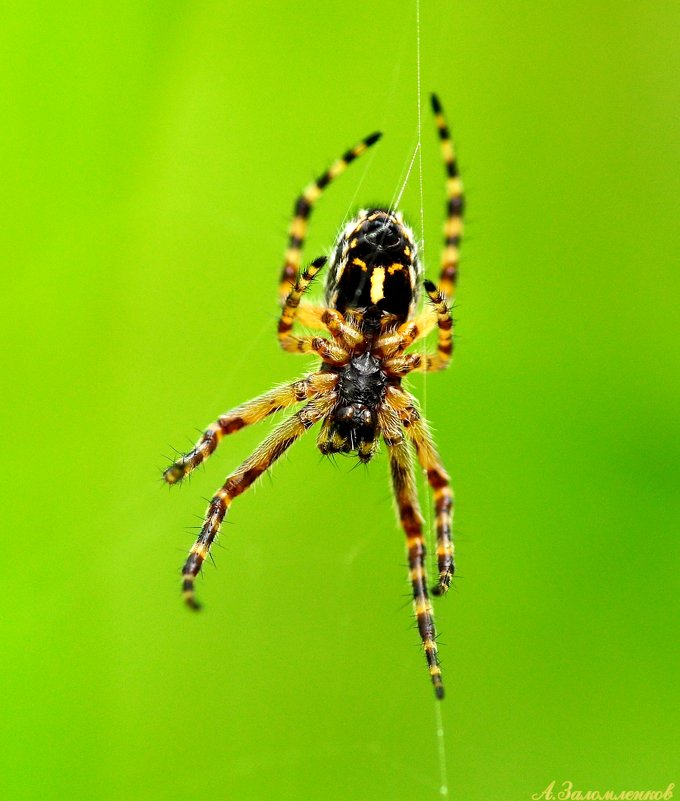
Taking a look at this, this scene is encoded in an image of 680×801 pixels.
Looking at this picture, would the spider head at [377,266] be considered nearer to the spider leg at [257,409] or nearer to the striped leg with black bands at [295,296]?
the striped leg with black bands at [295,296]

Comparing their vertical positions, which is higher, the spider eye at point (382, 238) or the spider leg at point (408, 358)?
the spider eye at point (382, 238)

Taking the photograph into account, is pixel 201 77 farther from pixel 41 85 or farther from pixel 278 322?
pixel 278 322

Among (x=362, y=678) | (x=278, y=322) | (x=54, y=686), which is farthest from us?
(x=362, y=678)

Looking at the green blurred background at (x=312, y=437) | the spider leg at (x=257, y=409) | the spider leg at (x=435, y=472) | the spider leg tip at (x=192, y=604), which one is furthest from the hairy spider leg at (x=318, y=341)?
the green blurred background at (x=312, y=437)

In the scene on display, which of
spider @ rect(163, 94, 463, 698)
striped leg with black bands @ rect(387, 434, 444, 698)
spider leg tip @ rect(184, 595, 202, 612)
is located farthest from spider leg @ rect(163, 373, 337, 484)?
spider leg tip @ rect(184, 595, 202, 612)

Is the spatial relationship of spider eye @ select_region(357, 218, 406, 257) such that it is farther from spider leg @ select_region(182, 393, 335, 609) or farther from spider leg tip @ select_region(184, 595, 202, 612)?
spider leg tip @ select_region(184, 595, 202, 612)

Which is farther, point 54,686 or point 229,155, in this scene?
point 229,155

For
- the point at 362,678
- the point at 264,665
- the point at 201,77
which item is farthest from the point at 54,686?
the point at 201,77
